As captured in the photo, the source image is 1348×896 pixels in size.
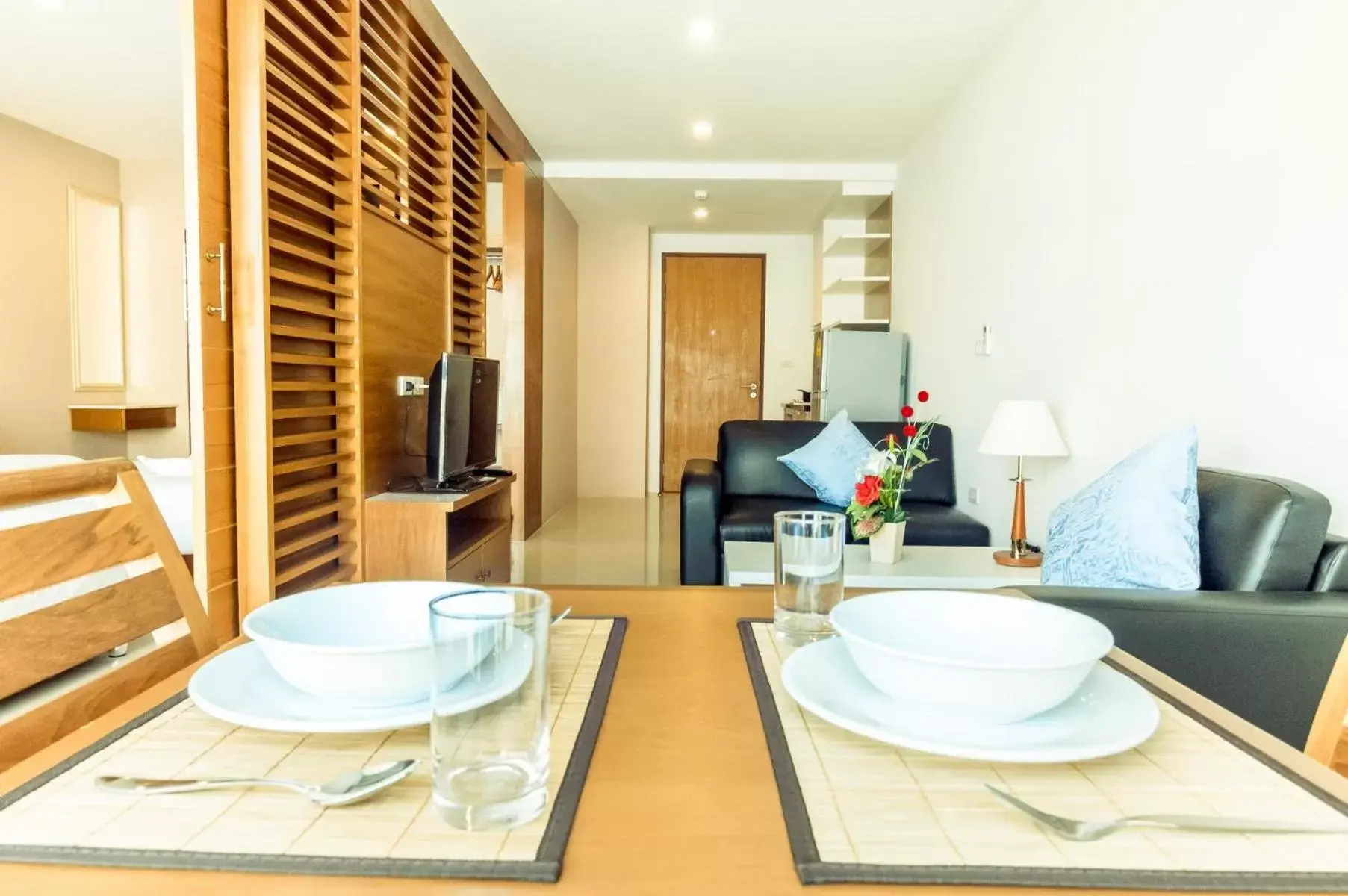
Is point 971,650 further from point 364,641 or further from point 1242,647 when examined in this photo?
point 1242,647

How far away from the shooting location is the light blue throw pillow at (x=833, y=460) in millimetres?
3895

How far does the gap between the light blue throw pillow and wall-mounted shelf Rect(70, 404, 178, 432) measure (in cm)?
418

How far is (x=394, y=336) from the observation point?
3102mm

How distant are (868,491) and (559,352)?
4487mm

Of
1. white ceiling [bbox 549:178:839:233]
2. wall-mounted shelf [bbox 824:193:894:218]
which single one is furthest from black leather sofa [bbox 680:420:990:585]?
white ceiling [bbox 549:178:839:233]

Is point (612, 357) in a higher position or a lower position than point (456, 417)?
higher

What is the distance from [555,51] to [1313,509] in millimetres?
3526

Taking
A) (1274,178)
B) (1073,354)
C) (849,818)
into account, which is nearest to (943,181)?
(1073,354)

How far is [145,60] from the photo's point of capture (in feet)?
13.0

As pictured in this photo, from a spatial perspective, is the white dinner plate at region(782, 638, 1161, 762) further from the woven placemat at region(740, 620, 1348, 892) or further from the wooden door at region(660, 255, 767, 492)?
the wooden door at region(660, 255, 767, 492)

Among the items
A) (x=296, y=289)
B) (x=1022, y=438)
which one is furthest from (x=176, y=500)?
(x=1022, y=438)

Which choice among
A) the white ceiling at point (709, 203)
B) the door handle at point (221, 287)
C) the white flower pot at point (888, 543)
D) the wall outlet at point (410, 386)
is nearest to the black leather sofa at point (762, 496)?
the white flower pot at point (888, 543)

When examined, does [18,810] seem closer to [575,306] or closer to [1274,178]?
[1274,178]

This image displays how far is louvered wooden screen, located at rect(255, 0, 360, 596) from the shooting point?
7.49ft
